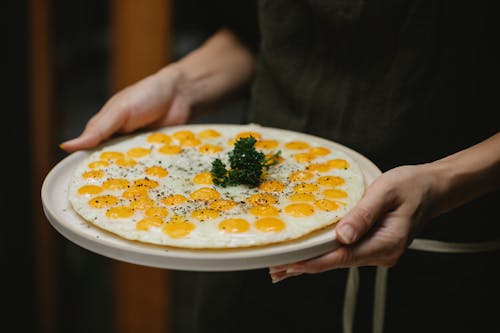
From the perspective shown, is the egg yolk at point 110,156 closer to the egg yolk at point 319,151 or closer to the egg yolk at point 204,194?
the egg yolk at point 204,194

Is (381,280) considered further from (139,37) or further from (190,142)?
(139,37)

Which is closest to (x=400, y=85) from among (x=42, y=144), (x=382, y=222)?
(x=382, y=222)

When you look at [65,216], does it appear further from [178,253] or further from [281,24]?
[281,24]

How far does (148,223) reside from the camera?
111 cm

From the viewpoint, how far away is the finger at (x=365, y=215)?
3.39 ft

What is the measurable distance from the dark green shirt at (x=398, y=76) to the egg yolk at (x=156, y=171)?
1.49ft

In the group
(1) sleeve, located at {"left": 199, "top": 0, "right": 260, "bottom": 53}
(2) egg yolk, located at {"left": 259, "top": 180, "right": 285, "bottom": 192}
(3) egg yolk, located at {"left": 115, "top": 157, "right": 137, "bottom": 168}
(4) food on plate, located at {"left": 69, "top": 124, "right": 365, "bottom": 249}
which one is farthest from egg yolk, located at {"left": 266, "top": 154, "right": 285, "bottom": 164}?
(1) sleeve, located at {"left": 199, "top": 0, "right": 260, "bottom": 53}

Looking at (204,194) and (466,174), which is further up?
(466,174)

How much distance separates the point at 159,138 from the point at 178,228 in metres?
0.50

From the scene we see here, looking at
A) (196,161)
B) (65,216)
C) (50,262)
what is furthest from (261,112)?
(50,262)

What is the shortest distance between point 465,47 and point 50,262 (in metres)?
2.33

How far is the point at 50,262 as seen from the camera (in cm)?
294

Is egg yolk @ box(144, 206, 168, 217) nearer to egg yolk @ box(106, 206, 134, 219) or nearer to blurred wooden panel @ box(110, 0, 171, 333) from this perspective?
egg yolk @ box(106, 206, 134, 219)

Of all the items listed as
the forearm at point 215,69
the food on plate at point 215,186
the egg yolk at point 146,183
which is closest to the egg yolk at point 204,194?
the food on plate at point 215,186
